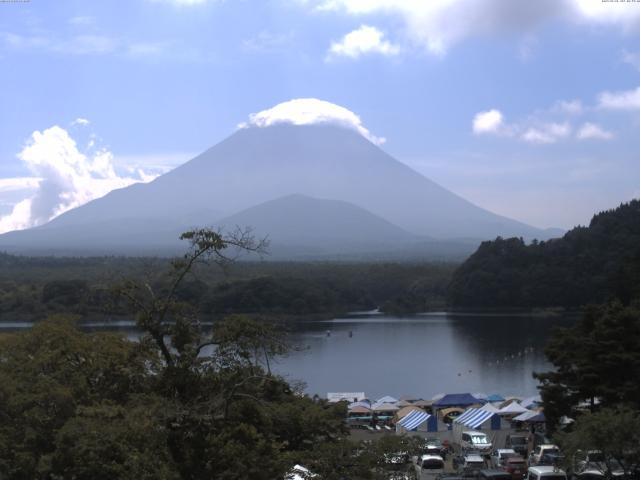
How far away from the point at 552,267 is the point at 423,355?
15.0 meters

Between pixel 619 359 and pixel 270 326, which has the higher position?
pixel 270 326

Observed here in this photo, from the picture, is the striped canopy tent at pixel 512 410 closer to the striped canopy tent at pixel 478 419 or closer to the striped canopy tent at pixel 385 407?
the striped canopy tent at pixel 478 419

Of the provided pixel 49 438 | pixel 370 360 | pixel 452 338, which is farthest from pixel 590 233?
pixel 49 438

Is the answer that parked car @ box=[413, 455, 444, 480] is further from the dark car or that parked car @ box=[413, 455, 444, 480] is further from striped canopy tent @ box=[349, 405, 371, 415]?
striped canopy tent @ box=[349, 405, 371, 415]

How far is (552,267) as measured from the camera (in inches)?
1588

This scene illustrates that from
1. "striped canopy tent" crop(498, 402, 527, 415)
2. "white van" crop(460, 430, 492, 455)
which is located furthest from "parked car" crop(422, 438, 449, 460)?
"striped canopy tent" crop(498, 402, 527, 415)

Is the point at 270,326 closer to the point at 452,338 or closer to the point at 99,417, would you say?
the point at 99,417

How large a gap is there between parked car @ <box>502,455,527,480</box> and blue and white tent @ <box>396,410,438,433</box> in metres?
3.99

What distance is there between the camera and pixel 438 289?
1865 inches

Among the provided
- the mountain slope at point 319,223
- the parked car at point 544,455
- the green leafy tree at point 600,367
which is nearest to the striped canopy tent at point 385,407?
the green leafy tree at point 600,367

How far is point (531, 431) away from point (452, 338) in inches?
735

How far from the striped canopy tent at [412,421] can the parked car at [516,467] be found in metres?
4.00

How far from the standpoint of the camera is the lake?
21.7 metres

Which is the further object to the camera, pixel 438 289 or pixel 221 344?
pixel 438 289
